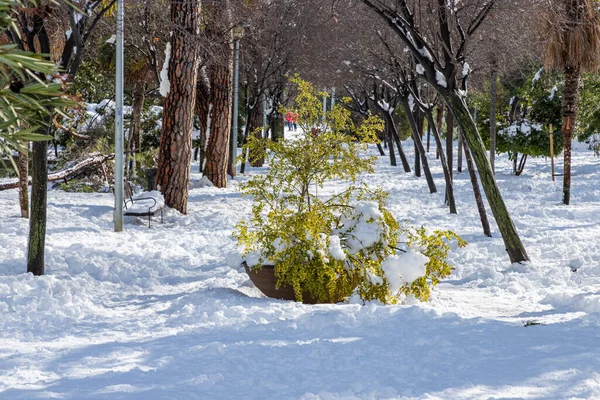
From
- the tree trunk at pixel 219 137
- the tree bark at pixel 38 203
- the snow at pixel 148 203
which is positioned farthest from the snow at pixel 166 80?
the tree bark at pixel 38 203

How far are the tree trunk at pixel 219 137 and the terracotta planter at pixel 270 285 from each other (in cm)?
1245

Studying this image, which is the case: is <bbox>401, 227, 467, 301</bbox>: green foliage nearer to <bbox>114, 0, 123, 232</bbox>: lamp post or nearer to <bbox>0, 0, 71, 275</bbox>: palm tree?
<bbox>0, 0, 71, 275</bbox>: palm tree

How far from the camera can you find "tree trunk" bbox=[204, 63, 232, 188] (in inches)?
781

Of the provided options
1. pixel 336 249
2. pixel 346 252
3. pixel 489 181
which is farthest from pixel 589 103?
pixel 336 249

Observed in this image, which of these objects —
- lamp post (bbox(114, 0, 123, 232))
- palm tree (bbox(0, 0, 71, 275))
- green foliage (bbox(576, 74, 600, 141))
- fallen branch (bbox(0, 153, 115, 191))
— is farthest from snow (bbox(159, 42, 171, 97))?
green foliage (bbox(576, 74, 600, 141))

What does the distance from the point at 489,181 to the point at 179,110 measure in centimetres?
673

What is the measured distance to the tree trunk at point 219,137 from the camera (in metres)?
19.8

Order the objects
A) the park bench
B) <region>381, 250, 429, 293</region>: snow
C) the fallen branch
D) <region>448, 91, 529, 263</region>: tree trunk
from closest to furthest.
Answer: <region>381, 250, 429, 293</region>: snow < <region>448, 91, 529, 263</region>: tree trunk < the park bench < the fallen branch

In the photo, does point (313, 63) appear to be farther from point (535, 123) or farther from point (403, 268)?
point (403, 268)

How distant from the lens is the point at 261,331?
595 centimetres

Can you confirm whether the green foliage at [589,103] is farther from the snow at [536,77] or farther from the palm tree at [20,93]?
the palm tree at [20,93]

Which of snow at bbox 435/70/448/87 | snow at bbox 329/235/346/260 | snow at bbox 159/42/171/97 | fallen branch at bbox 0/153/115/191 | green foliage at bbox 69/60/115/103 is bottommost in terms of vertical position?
snow at bbox 329/235/346/260

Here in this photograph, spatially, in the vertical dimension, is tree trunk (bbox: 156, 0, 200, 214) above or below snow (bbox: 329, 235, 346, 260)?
above

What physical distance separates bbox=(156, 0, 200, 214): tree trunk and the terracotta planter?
6.96 metres
